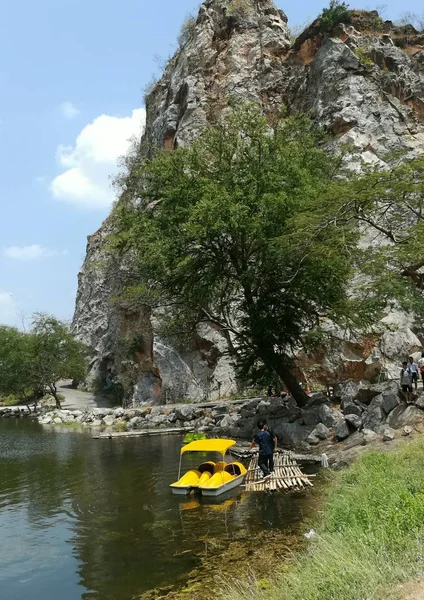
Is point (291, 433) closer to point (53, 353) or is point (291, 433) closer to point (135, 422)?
point (135, 422)

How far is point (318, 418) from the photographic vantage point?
2316 cm

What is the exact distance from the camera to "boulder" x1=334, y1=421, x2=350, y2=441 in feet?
66.7

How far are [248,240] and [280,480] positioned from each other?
1243 centimetres

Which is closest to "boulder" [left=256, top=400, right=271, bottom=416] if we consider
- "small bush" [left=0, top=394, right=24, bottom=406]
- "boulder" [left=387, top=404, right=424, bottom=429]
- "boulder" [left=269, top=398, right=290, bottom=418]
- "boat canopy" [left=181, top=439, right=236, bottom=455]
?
"boulder" [left=269, top=398, right=290, bottom=418]

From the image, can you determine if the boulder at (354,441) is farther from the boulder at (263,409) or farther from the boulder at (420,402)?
the boulder at (263,409)

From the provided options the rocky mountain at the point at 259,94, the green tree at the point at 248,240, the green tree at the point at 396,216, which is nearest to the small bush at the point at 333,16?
the rocky mountain at the point at 259,94

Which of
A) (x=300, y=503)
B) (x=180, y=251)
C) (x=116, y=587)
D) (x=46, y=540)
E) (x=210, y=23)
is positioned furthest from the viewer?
(x=210, y=23)

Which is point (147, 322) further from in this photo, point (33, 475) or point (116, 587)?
point (116, 587)

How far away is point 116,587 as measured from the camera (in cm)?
943

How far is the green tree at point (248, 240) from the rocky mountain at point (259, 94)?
372 inches

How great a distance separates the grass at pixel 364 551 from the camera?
5.41 metres

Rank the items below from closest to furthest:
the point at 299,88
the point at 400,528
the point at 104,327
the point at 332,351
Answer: the point at 400,528 → the point at 332,351 → the point at 299,88 → the point at 104,327

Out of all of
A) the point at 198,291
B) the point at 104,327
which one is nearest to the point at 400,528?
the point at 198,291

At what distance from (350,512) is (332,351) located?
81.5 ft
